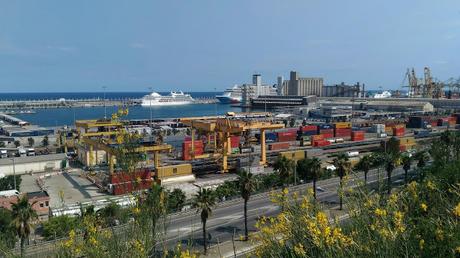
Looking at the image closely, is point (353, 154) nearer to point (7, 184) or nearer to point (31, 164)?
point (31, 164)

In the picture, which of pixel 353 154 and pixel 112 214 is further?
pixel 353 154

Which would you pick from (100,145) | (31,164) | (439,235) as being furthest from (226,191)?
(439,235)

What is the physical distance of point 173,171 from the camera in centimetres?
4275

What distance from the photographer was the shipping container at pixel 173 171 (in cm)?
4169

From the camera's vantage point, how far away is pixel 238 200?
113ft

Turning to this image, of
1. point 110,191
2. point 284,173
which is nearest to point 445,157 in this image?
point 284,173

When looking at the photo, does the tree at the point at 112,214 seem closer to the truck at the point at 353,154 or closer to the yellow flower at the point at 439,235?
the yellow flower at the point at 439,235

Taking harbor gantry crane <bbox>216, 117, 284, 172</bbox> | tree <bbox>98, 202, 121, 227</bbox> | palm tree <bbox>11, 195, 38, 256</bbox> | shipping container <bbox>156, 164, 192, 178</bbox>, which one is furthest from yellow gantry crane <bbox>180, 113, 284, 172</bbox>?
palm tree <bbox>11, 195, 38, 256</bbox>

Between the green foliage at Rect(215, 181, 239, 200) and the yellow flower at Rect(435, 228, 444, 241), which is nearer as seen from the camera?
the yellow flower at Rect(435, 228, 444, 241)

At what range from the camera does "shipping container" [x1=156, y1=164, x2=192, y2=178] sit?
41688 millimetres

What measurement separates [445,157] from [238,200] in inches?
668

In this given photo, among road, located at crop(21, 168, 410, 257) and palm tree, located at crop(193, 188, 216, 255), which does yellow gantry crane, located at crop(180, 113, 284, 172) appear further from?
palm tree, located at crop(193, 188, 216, 255)

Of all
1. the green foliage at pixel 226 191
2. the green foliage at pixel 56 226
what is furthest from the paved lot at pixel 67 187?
the green foliage at pixel 226 191

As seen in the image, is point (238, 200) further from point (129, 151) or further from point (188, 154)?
point (129, 151)
